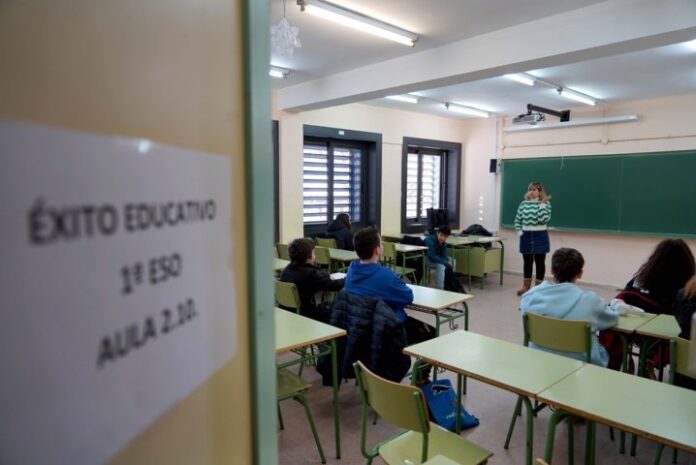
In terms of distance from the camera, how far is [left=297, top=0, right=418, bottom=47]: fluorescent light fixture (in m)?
3.19

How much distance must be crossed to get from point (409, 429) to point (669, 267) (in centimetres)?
213

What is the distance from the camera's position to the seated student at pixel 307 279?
3.26 meters

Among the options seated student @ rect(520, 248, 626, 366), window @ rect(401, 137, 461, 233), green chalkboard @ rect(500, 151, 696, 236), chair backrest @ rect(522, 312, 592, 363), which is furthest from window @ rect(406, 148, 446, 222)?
chair backrest @ rect(522, 312, 592, 363)

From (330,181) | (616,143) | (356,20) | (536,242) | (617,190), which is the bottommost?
A: (536,242)

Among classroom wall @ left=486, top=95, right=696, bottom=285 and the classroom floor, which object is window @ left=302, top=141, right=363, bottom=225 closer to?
classroom wall @ left=486, top=95, right=696, bottom=285

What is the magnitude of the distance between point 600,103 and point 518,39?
3.94 m

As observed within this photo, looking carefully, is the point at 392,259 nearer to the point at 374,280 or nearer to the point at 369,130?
the point at 369,130

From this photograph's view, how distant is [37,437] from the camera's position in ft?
1.13

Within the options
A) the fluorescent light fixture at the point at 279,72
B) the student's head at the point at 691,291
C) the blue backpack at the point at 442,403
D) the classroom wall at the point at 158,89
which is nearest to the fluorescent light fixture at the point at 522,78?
the fluorescent light fixture at the point at 279,72

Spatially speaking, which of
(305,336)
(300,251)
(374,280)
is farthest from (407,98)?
(305,336)

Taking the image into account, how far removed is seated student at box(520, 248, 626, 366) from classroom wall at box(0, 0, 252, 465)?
2.39m

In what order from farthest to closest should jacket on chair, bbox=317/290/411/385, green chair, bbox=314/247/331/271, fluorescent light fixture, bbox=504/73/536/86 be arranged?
green chair, bbox=314/247/331/271 → fluorescent light fixture, bbox=504/73/536/86 → jacket on chair, bbox=317/290/411/385

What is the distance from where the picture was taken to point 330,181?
682 centimetres

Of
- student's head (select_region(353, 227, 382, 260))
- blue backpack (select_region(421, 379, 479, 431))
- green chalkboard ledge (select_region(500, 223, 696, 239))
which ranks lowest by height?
blue backpack (select_region(421, 379, 479, 431))
